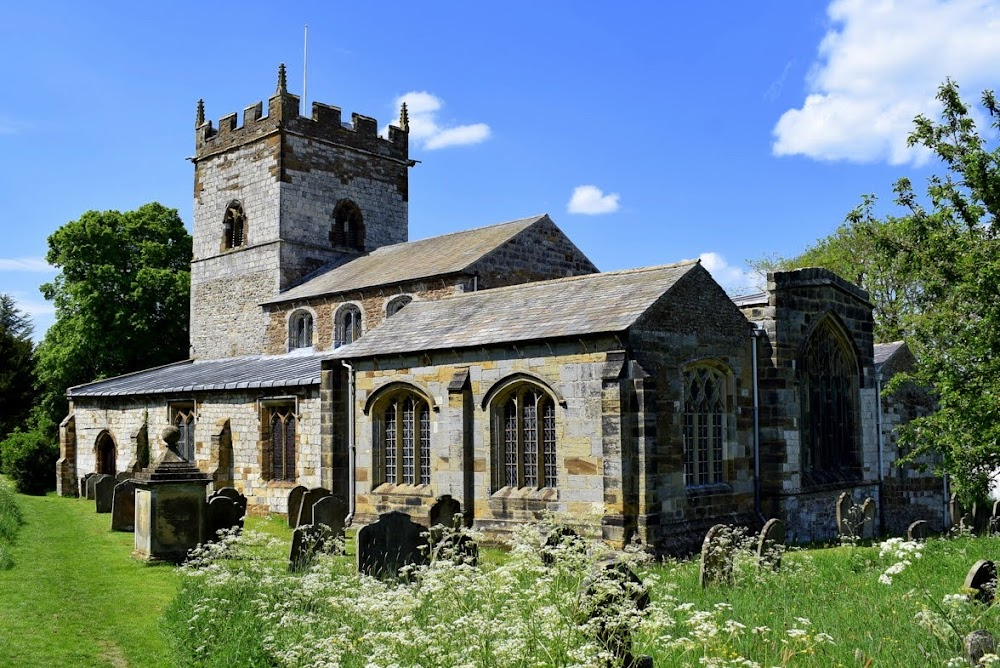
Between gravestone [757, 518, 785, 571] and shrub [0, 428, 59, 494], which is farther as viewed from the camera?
shrub [0, 428, 59, 494]

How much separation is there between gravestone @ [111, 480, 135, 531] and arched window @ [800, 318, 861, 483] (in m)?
15.2

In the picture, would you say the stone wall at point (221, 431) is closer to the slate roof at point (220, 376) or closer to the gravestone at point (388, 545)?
the slate roof at point (220, 376)

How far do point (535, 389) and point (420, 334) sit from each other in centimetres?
379

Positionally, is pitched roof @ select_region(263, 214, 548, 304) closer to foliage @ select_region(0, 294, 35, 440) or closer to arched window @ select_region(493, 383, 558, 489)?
arched window @ select_region(493, 383, 558, 489)

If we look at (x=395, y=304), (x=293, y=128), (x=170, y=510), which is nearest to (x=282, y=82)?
(x=293, y=128)

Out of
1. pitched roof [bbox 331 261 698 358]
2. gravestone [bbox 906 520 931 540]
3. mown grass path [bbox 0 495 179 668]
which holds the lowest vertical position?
mown grass path [bbox 0 495 179 668]

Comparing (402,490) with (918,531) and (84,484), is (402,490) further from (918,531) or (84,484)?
(84,484)

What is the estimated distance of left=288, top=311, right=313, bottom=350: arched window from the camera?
30781 millimetres

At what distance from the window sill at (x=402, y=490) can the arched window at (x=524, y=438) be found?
77.2 inches

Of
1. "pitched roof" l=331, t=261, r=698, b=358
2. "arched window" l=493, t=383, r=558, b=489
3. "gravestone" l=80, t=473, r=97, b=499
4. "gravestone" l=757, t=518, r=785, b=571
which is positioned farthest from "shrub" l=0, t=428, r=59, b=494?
"gravestone" l=757, t=518, r=785, b=571

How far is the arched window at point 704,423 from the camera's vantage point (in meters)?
17.0

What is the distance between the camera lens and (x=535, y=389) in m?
17.0

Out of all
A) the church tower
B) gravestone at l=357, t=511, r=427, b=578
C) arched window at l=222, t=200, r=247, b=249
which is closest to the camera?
gravestone at l=357, t=511, r=427, b=578

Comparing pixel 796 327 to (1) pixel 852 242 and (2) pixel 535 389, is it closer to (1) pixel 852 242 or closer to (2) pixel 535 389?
(2) pixel 535 389
